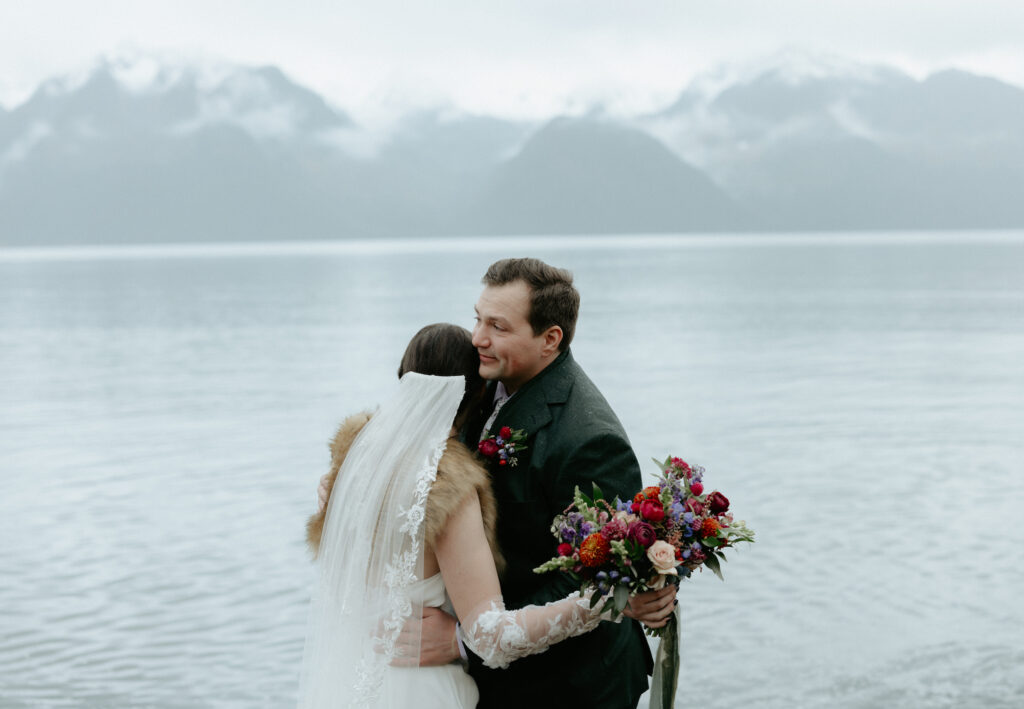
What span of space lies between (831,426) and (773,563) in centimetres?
725

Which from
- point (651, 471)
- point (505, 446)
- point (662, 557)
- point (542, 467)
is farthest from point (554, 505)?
point (651, 471)

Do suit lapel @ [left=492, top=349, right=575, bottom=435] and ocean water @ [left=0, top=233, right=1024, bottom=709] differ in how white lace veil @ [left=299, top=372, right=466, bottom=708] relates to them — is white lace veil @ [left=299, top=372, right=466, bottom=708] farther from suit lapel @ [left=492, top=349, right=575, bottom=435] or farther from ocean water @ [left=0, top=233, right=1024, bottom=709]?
ocean water @ [left=0, top=233, right=1024, bottom=709]

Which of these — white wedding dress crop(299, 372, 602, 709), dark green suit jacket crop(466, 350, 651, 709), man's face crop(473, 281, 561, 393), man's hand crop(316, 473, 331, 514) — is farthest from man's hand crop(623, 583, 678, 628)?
man's hand crop(316, 473, 331, 514)

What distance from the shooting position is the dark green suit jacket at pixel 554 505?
3.69m

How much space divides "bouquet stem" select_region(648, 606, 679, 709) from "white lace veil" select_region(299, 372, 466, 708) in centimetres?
74

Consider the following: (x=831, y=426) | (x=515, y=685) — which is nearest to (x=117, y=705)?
(x=515, y=685)

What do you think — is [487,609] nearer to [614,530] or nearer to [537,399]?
[614,530]

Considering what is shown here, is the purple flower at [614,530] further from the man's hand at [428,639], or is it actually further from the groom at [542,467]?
the man's hand at [428,639]

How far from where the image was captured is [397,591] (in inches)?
142

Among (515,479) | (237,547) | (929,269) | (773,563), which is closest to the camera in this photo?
(515,479)

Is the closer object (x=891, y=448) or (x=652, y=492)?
(x=652, y=492)

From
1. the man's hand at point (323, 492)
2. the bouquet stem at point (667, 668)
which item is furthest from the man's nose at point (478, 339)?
the bouquet stem at point (667, 668)

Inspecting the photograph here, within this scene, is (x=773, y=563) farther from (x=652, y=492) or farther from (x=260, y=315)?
(x=260, y=315)

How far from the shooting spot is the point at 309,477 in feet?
49.2
